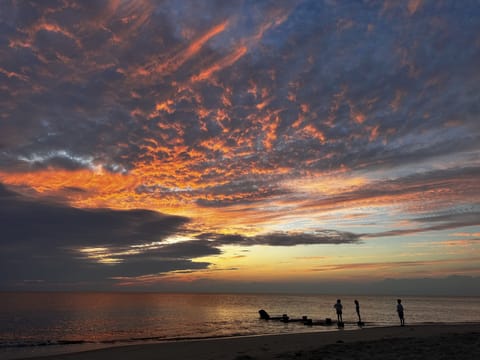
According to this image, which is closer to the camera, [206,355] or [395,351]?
[395,351]

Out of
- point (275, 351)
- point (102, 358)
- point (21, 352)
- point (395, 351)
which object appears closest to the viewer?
point (395, 351)

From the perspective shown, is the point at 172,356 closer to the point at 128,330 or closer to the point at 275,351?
the point at 275,351

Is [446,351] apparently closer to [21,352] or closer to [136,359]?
[136,359]

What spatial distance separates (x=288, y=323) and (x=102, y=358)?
32625 mm

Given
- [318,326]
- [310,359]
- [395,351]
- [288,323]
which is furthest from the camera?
[288,323]

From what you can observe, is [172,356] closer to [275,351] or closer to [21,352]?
[275,351]

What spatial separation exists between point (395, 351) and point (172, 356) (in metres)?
12.4

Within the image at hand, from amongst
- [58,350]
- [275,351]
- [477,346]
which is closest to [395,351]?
[477,346]

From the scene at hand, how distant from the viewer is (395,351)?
55.9 ft

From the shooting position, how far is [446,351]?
A: 1622 cm

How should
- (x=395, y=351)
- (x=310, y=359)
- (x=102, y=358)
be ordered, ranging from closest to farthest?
(x=310, y=359), (x=395, y=351), (x=102, y=358)

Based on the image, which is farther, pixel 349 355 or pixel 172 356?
pixel 172 356

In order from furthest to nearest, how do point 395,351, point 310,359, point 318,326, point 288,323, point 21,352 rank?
1. point 288,323
2. point 318,326
3. point 21,352
4. point 395,351
5. point 310,359

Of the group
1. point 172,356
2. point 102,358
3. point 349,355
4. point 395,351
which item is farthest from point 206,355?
point 395,351
